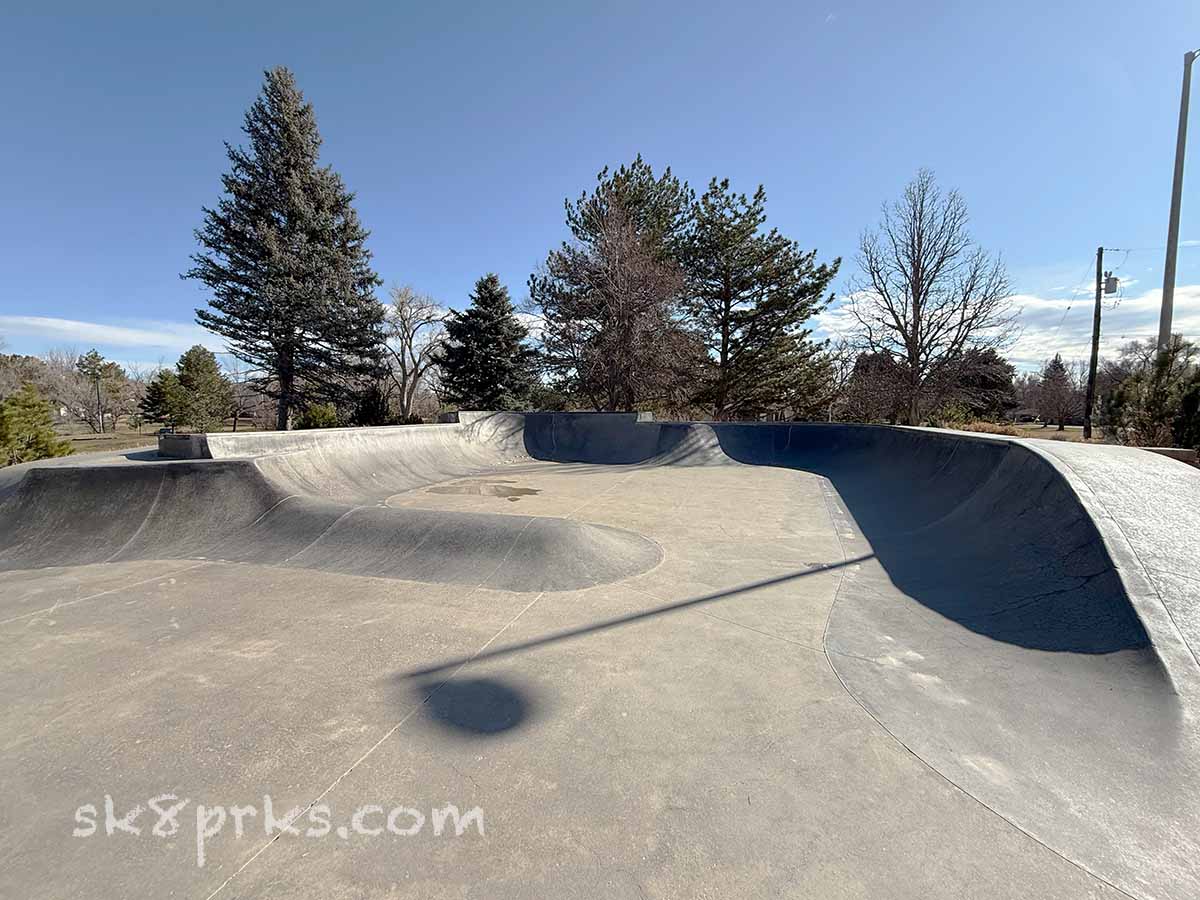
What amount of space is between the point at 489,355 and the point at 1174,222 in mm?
24112

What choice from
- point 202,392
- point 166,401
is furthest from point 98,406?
point 202,392

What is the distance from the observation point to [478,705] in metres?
2.54

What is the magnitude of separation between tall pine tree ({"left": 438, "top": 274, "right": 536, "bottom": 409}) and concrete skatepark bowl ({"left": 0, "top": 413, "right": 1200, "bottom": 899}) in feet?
64.1

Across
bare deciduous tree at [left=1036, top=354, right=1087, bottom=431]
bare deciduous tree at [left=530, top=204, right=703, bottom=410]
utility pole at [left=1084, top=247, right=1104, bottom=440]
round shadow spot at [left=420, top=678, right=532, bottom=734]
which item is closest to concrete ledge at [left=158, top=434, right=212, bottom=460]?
round shadow spot at [left=420, top=678, right=532, bottom=734]

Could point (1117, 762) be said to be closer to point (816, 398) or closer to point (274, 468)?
point (274, 468)

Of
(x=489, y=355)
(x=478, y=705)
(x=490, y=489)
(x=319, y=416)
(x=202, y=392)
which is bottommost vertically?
(x=478, y=705)

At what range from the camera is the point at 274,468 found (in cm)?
671

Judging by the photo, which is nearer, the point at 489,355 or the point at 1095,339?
the point at 1095,339

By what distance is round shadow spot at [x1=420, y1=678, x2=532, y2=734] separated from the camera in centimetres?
238

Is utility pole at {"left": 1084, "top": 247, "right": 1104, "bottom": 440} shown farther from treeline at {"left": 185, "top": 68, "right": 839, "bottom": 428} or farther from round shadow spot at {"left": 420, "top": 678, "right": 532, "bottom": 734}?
round shadow spot at {"left": 420, "top": 678, "right": 532, "bottom": 734}

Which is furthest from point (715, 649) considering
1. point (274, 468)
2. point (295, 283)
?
point (295, 283)

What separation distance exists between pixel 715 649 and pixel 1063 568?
273 centimetres

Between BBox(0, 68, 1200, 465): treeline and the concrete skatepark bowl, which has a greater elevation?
BBox(0, 68, 1200, 465): treeline

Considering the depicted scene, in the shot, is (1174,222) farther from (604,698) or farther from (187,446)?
(187,446)
